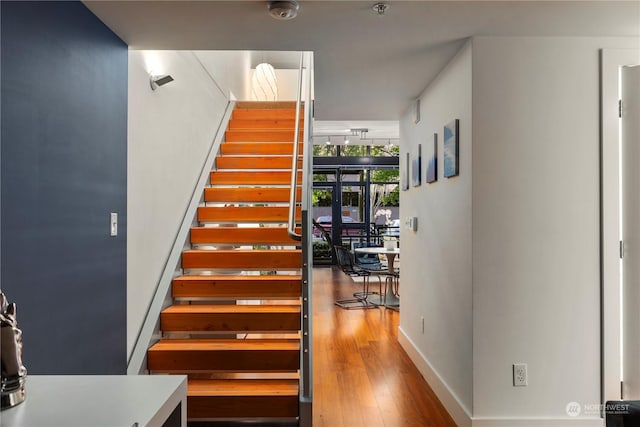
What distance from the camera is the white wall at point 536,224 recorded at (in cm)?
250

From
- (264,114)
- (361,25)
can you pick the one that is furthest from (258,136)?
(361,25)

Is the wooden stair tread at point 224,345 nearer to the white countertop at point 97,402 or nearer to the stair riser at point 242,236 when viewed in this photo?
the stair riser at point 242,236

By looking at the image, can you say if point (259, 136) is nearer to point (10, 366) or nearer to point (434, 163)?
point (434, 163)

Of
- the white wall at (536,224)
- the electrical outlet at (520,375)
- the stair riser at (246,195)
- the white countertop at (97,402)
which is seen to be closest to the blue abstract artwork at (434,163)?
the white wall at (536,224)

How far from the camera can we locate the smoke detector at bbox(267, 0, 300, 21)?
6.52ft

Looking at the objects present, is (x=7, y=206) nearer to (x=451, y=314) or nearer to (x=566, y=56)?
(x=451, y=314)

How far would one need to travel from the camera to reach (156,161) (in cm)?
312

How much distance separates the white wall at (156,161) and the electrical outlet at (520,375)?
227 cm

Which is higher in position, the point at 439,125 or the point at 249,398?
the point at 439,125

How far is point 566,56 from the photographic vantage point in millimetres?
2514

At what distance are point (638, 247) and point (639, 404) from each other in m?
1.29

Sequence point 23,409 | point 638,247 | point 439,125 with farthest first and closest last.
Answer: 1. point 439,125
2. point 638,247
3. point 23,409

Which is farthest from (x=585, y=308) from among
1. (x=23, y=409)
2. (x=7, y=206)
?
(x=7, y=206)

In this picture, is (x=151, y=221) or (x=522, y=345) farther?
(x=151, y=221)
